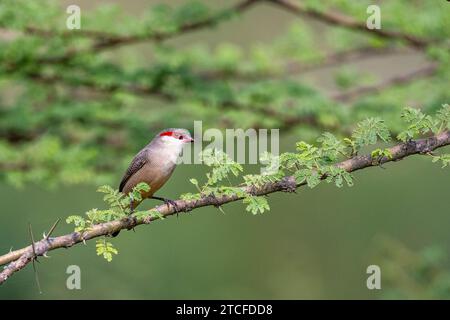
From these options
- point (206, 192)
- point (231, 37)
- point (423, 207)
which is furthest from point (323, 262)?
point (206, 192)

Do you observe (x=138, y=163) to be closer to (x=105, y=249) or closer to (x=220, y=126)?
(x=105, y=249)

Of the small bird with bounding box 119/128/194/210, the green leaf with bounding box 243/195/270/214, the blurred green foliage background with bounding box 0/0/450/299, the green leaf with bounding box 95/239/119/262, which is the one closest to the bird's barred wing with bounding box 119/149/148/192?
the small bird with bounding box 119/128/194/210

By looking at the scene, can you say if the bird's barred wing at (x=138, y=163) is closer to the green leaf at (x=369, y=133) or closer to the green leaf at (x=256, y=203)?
the green leaf at (x=256, y=203)

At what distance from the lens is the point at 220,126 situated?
1023cm

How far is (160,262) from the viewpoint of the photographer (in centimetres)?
1720

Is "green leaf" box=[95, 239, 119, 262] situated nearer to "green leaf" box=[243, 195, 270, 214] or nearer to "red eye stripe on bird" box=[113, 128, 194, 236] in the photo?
"green leaf" box=[243, 195, 270, 214]

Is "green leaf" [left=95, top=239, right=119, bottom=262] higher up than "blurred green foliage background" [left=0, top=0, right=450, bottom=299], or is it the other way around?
"blurred green foliage background" [left=0, top=0, right=450, bottom=299]

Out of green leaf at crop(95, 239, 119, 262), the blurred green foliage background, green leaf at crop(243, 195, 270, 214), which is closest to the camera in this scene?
green leaf at crop(243, 195, 270, 214)

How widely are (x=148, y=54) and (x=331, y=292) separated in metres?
5.90

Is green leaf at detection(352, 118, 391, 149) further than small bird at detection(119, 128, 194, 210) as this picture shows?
No

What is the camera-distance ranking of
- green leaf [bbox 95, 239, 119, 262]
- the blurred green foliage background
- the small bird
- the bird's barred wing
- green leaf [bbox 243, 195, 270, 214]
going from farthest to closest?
1. the blurred green foliage background
2. the bird's barred wing
3. the small bird
4. green leaf [bbox 95, 239, 119, 262]
5. green leaf [bbox 243, 195, 270, 214]

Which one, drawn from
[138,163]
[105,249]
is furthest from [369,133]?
[138,163]

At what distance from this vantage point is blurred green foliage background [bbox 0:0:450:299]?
30.6ft
